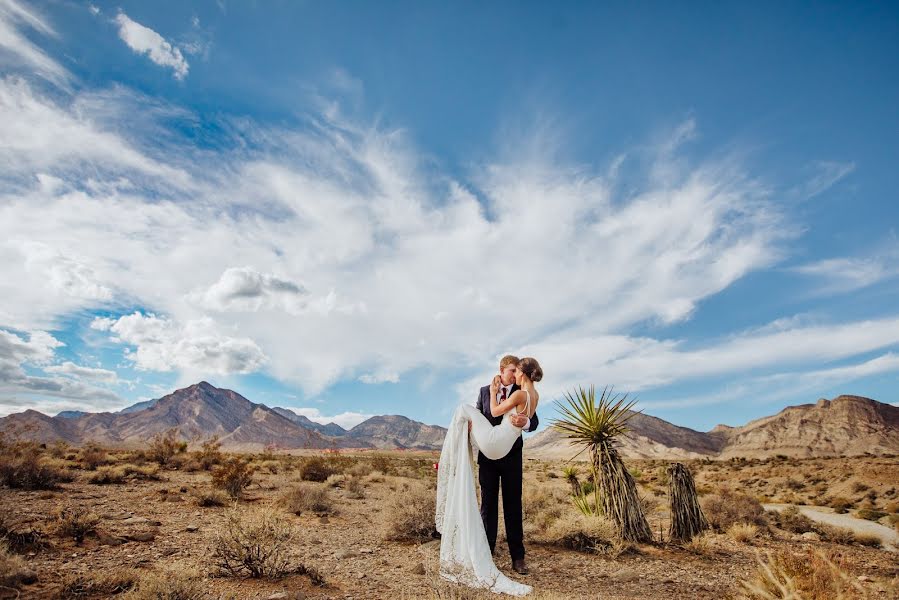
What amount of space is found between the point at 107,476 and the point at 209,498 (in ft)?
13.8

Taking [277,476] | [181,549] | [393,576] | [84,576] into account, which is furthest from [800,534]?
[277,476]

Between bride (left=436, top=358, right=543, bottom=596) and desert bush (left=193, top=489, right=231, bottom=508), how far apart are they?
6.87 m

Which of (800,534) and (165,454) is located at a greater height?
→ (165,454)

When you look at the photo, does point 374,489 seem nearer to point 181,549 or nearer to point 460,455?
point 181,549

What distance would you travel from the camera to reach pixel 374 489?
689 inches

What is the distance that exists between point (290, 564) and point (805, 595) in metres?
5.45

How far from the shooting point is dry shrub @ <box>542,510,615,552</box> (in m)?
8.23

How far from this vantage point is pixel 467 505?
20.3 ft

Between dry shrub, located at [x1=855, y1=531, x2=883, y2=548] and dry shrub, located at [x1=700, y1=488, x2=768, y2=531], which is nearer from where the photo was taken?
dry shrub, located at [x1=855, y1=531, x2=883, y2=548]

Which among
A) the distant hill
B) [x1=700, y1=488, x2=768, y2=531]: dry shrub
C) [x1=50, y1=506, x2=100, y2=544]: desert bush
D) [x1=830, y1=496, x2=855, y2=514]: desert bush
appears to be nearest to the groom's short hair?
[x1=50, y1=506, x2=100, y2=544]: desert bush

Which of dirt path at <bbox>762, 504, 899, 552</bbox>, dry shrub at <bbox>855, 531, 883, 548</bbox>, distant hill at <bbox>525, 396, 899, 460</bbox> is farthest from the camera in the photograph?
distant hill at <bbox>525, 396, 899, 460</bbox>

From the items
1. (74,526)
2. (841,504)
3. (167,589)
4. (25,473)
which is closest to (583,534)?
(167,589)

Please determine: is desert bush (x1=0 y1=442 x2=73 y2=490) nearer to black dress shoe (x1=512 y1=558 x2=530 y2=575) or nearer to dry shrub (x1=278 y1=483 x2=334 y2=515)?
dry shrub (x1=278 y1=483 x2=334 y2=515)

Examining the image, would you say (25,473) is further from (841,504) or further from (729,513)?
(841,504)
